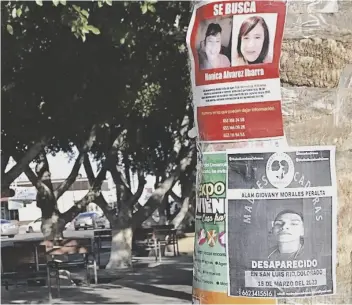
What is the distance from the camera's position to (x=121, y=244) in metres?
18.5

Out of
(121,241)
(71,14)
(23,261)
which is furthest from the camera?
(121,241)

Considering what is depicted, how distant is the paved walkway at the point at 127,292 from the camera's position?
42.4 feet

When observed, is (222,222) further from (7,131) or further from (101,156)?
(101,156)

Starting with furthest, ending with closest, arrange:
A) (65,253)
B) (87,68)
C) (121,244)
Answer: (121,244)
(65,253)
(87,68)

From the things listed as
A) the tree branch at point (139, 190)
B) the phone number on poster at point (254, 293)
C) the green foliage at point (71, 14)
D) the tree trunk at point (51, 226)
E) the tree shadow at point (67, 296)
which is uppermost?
the green foliage at point (71, 14)

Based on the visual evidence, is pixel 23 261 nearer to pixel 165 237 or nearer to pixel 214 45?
pixel 165 237

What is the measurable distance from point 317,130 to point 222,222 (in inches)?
21.0

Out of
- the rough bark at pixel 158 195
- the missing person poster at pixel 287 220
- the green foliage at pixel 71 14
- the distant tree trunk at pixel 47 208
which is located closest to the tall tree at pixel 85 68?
the green foliage at pixel 71 14

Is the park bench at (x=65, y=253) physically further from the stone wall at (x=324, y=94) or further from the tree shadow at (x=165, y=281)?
the stone wall at (x=324, y=94)

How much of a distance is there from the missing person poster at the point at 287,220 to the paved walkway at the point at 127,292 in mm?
9235

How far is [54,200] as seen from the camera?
20031 mm

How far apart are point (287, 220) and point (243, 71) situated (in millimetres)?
616

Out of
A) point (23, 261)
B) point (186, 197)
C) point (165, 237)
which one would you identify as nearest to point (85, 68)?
point (23, 261)

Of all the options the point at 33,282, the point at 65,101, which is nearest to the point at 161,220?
the point at 33,282
